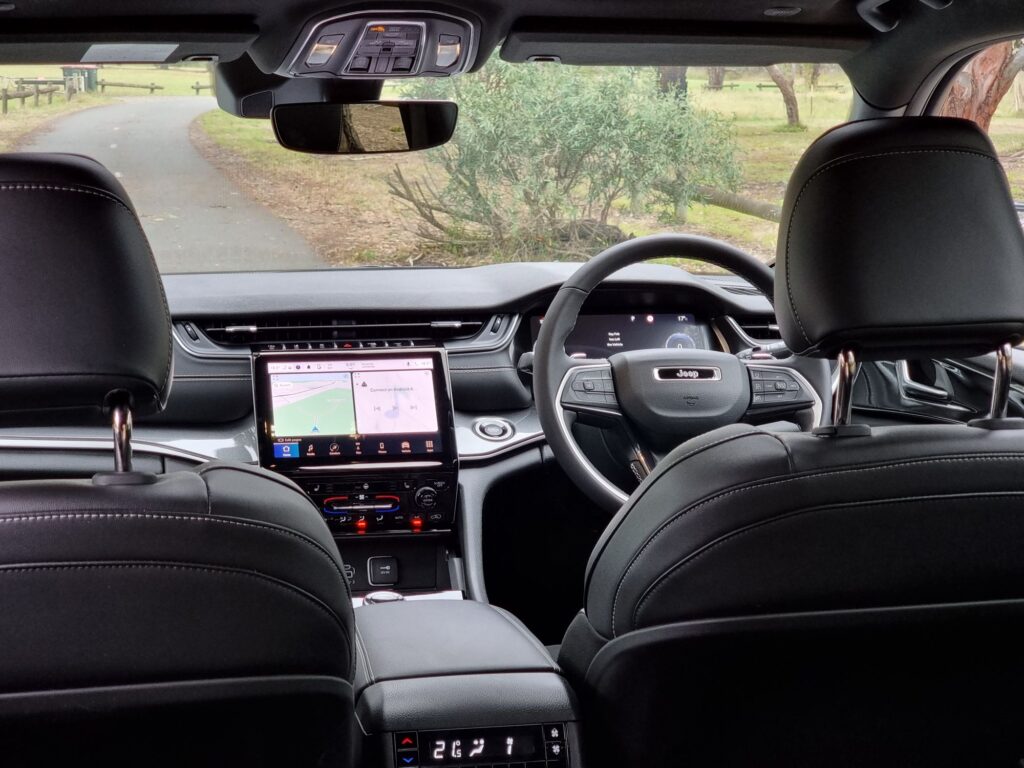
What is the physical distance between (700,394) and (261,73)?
140 centimetres

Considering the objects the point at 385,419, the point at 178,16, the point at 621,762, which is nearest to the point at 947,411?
the point at 385,419

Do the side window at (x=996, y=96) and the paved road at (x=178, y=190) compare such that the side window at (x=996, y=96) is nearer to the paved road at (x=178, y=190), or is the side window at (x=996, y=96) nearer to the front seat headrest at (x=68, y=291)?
the paved road at (x=178, y=190)

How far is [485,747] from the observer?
2.03 meters

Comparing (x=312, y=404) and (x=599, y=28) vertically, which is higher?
(x=599, y=28)

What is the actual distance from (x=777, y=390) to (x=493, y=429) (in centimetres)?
91

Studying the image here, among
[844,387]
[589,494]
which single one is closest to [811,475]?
[844,387]

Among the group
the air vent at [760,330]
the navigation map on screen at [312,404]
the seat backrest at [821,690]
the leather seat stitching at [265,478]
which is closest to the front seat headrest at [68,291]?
the leather seat stitching at [265,478]

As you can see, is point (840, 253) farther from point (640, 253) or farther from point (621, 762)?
point (640, 253)

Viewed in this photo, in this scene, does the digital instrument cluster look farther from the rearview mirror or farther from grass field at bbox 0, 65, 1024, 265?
the rearview mirror

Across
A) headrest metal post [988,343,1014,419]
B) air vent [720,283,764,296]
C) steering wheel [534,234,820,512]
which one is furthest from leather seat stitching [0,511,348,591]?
air vent [720,283,764,296]

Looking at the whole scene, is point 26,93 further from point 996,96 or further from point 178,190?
point 996,96

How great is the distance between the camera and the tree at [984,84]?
3275 mm

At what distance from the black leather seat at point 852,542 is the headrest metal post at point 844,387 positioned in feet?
0.08

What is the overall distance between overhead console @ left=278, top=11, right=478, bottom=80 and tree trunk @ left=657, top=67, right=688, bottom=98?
99 centimetres
